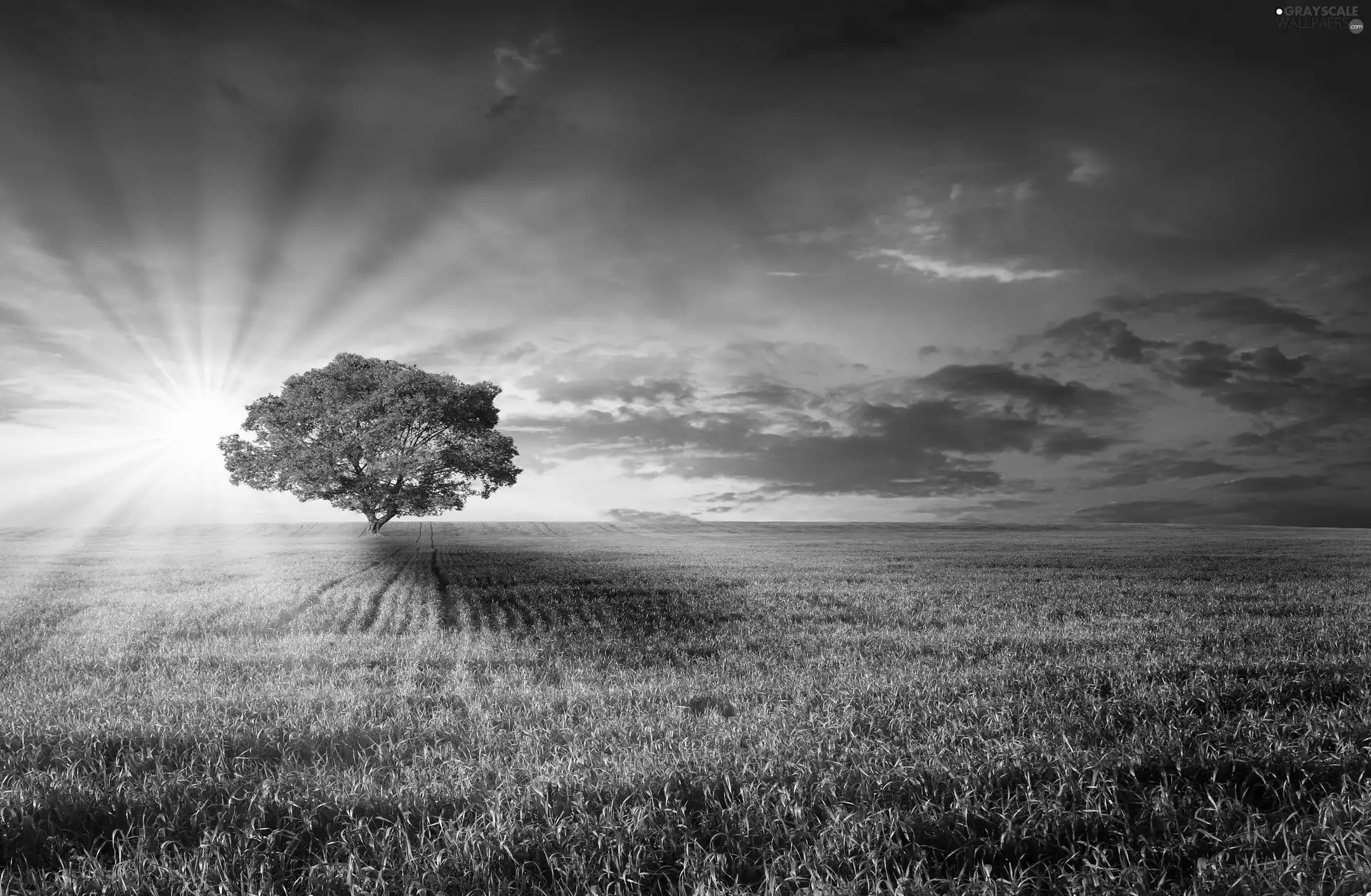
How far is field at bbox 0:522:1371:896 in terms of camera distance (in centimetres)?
384

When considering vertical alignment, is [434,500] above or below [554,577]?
above

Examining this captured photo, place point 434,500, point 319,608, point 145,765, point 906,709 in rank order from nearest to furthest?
point 145,765 < point 906,709 < point 319,608 < point 434,500

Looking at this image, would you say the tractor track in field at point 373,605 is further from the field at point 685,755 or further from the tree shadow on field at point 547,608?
the field at point 685,755

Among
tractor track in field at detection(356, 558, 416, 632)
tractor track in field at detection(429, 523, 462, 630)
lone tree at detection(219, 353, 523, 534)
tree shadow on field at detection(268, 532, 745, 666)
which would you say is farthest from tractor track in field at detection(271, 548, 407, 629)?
lone tree at detection(219, 353, 523, 534)

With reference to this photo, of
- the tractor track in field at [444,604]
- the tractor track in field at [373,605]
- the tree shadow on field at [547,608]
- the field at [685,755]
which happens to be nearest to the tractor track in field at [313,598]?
the tree shadow on field at [547,608]

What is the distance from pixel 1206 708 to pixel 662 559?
98.9 feet

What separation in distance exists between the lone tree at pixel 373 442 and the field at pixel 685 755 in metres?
31.5

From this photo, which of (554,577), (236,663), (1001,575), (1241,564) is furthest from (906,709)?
(1241,564)

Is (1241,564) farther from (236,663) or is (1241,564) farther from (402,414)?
(402,414)

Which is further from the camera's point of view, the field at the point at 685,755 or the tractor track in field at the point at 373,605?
the tractor track in field at the point at 373,605

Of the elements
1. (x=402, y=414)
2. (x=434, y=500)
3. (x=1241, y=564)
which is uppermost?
(x=402, y=414)

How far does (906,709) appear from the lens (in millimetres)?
6512

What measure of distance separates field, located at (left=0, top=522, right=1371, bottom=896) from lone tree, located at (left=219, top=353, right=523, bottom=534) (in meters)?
31.5

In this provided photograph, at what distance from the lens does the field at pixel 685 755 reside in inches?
151
